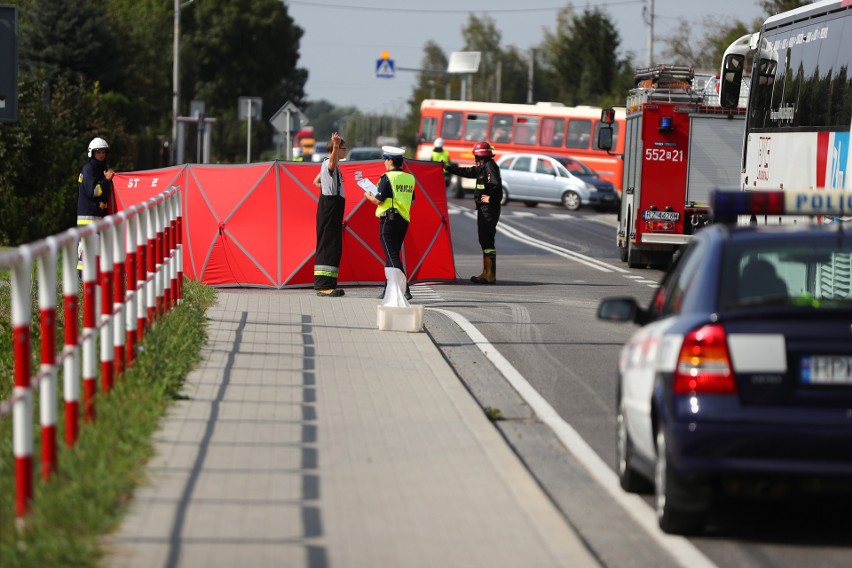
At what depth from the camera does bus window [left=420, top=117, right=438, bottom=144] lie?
188 ft

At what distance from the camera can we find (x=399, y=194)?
Result: 17.7 m

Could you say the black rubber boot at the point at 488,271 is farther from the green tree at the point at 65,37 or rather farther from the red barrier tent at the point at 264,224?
the green tree at the point at 65,37

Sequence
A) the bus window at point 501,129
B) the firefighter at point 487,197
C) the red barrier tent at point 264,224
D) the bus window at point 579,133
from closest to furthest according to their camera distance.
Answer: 1. the red barrier tent at point 264,224
2. the firefighter at point 487,197
3. the bus window at point 579,133
4. the bus window at point 501,129

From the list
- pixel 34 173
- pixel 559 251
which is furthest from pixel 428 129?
pixel 34 173

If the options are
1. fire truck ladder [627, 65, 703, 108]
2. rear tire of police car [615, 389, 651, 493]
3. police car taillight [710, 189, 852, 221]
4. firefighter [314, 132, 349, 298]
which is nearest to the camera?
police car taillight [710, 189, 852, 221]

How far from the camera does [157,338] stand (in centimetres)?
1216

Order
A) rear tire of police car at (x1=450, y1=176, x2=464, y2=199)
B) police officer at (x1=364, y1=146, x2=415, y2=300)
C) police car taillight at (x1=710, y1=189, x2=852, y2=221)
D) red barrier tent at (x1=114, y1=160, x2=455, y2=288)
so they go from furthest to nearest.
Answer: rear tire of police car at (x1=450, y1=176, x2=464, y2=199), red barrier tent at (x1=114, y1=160, x2=455, y2=288), police officer at (x1=364, y1=146, x2=415, y2=300), police car taillight at (x1=710, y1=189, x2=852, y2=221)

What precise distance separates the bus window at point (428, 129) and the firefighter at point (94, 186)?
128 feet

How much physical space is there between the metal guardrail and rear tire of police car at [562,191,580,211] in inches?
1356

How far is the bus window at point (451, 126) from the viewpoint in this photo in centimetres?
5672

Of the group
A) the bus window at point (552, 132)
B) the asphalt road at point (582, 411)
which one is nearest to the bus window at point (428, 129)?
the bus window at point (552, 132)

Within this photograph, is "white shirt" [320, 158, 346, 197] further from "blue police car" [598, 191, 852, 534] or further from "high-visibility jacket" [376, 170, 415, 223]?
"blue police car" [598, 191, 852, 534]

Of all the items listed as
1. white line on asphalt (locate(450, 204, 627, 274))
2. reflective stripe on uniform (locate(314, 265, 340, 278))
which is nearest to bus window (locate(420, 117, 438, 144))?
white line on asphalt (locate(450, 204, 627, 274))

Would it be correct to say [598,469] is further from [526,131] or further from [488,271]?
[526,131]
